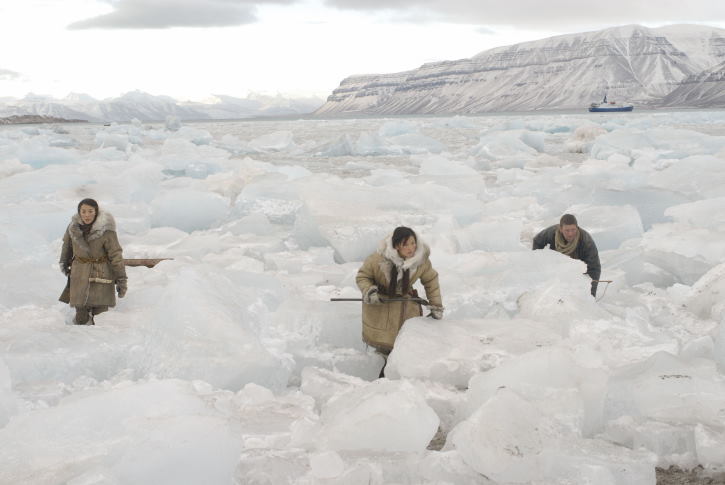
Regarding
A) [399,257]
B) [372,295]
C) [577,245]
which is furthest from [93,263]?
[577,245]

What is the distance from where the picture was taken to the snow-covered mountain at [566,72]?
417 feet

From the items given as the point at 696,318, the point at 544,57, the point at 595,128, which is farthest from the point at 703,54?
the point at 696,318

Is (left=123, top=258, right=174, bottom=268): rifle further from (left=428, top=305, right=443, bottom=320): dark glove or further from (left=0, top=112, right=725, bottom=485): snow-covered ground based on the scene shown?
(left=428, top=305, right=443, bottom=320): dark glove

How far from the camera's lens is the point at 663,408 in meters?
2.57

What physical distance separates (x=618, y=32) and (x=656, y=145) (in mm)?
151499

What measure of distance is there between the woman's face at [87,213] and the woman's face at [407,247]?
1758mm

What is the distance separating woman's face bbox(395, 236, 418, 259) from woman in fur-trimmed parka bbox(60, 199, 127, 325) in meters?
1.65

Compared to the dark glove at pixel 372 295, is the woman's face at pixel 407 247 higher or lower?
higher

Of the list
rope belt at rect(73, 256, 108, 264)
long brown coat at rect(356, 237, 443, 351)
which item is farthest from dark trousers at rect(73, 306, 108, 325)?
long brown coat at rect(356, 237, 443, 351)

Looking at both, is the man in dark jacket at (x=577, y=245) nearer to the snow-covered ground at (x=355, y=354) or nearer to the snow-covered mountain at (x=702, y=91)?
the snow-covered ground at (x=355, y=354)

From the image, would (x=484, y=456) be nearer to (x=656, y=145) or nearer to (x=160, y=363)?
(x=160, y=363)

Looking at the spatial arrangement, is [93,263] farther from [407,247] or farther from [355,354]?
[407,247]

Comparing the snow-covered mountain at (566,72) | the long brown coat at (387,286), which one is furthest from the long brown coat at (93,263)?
the snow-covered mountain at (566,72)

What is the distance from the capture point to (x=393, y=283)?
3254 mm
